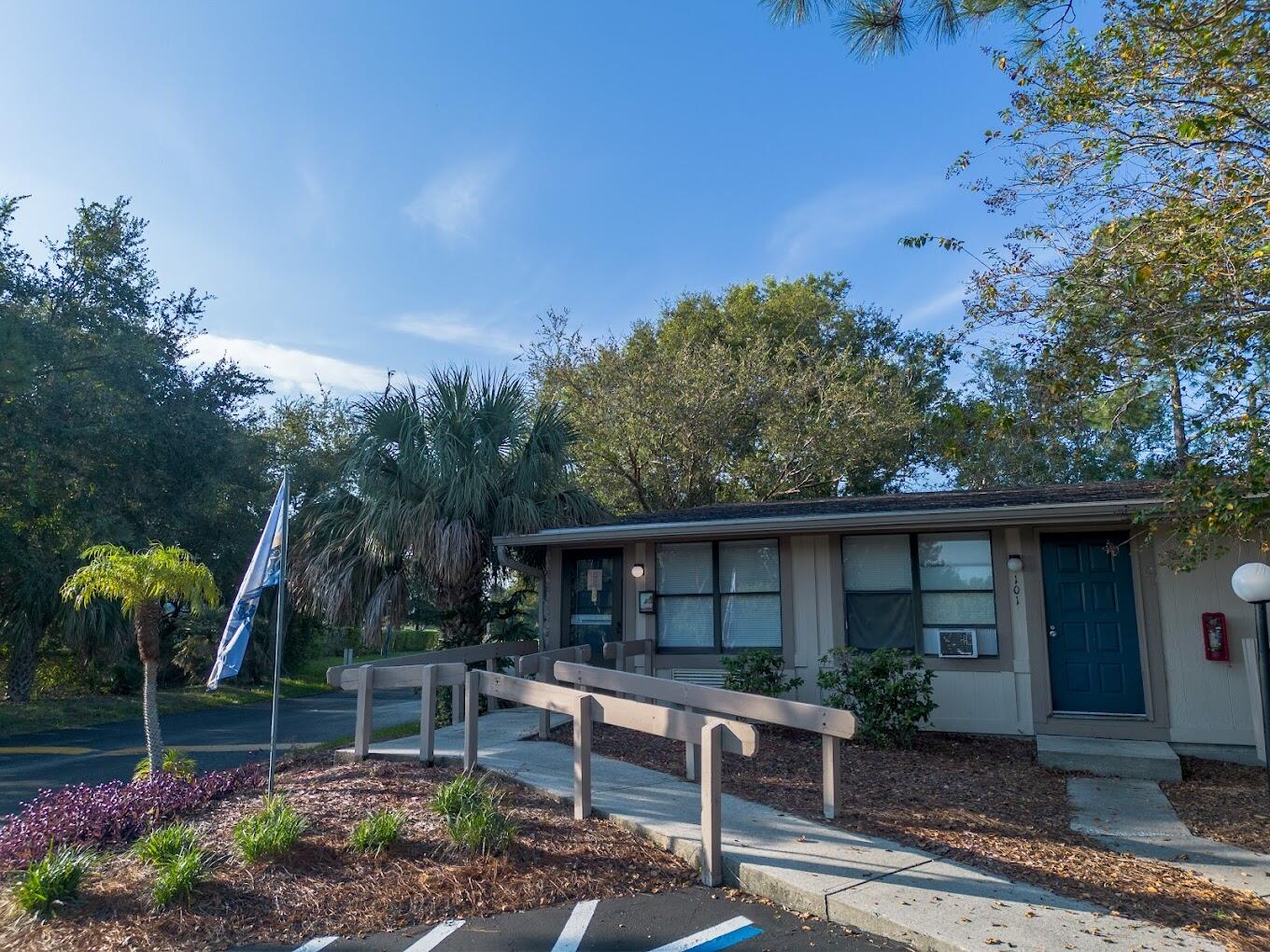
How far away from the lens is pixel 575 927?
4133mm

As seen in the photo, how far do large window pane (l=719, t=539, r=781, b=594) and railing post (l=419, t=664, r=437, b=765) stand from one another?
4.65 metres

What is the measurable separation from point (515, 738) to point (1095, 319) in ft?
21.0

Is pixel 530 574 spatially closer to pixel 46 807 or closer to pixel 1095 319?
pixel 46 807

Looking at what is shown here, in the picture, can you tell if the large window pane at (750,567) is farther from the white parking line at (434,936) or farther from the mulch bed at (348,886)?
the white parking line at (434,936)

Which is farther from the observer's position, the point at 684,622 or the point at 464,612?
the point at 464,612

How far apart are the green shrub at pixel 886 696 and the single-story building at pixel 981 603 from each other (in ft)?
3.91

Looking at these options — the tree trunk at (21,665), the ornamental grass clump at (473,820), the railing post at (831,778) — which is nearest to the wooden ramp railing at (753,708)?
the railing post at (831,778)

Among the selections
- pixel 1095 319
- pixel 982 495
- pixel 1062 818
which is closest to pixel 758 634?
pixel 982 495

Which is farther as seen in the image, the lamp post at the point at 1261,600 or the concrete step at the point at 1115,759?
the concrete step at the point at 1115,759

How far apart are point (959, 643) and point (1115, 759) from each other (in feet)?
6.61

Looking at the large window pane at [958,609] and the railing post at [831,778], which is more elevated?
the large window pane at [958,609]

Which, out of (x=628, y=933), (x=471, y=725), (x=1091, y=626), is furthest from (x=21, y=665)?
(x=1091, y=626)

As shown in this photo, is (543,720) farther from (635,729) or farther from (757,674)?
(635,729)

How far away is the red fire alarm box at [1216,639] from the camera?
27.3ft
